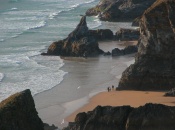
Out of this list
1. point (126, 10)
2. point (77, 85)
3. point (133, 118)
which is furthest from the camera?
point (126, 10)

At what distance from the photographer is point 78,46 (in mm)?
54000

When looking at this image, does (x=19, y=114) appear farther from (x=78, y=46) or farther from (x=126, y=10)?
(x=126, y=10)

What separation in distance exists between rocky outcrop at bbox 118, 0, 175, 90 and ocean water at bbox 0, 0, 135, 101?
7321mm

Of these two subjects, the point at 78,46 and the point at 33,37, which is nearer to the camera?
the point at 78,46

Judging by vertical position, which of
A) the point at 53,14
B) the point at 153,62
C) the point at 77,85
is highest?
the point at 53,14

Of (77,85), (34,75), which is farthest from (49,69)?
(77,85)

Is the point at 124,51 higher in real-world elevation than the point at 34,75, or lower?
higher

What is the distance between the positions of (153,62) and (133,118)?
13.4 meters

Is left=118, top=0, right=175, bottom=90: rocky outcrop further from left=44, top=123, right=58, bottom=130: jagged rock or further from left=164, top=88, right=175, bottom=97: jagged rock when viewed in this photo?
left=44, top=123, right=58, bottom=130: jagged rock

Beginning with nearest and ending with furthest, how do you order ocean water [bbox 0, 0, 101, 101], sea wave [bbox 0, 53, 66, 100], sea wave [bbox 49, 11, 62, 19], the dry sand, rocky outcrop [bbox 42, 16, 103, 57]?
the dry sand, sea wave [bbox 0, 53, 66, 100], ocean water [bbox 0, 0, 101, 101], rocky outcrop [bbox 42, 16, 103, 57], sea wave [bbox 49, 11, 62, 19]

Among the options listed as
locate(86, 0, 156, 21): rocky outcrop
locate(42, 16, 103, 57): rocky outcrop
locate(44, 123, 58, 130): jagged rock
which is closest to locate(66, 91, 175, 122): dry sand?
locate(44, 123, 58, 130): jagged rock

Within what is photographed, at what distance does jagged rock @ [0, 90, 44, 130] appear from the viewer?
2206cm

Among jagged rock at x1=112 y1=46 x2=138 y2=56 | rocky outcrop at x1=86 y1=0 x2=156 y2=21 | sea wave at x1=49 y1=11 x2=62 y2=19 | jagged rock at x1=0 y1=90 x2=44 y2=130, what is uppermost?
rocky outcrop at x1=86 y1=0 x2=156 y2=21

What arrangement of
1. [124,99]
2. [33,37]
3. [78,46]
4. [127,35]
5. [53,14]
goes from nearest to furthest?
[124,99] < [78,46] < [127,35] < [33,37] < [53,14]
